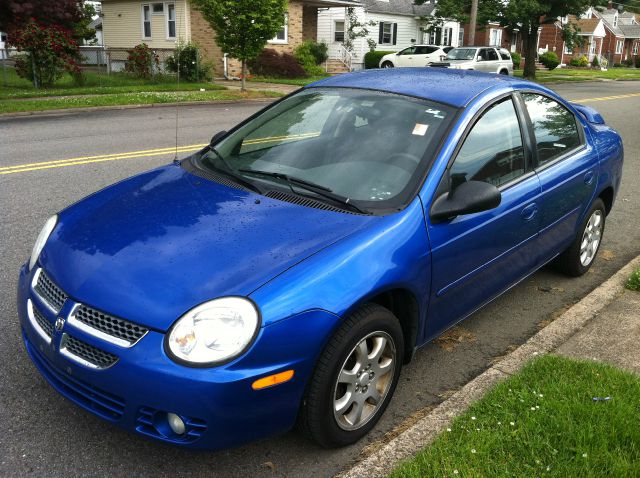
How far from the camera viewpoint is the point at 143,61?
22531mm

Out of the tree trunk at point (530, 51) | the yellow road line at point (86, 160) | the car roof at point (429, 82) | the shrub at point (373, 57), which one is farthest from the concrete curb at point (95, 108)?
the tree trunk at point (530, 51)

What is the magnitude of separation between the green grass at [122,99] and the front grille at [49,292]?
42.3 ft

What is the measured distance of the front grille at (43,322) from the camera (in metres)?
2.78

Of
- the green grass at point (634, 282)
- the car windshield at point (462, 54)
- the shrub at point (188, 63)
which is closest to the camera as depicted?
the green grass at point (634, 282)

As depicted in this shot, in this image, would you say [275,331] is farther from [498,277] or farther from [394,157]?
[498,277]

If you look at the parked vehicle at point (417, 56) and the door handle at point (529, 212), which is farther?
the parked vehicle at point (417, 56)

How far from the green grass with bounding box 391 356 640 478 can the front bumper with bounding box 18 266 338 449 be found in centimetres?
63

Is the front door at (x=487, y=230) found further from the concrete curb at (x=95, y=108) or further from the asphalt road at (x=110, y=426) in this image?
the concrete curb at (x=95, y=108)

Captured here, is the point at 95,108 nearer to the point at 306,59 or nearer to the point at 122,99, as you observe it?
the point at 122,99

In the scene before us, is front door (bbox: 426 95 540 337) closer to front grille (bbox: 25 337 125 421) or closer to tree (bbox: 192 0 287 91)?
front grille (bbox: 25 337 125 421)

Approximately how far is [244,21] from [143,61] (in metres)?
5.82

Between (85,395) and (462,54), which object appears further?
(462,54)

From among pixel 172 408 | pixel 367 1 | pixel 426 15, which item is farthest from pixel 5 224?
pixel 426 15

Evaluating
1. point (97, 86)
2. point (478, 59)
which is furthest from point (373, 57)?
point (97, 86)
